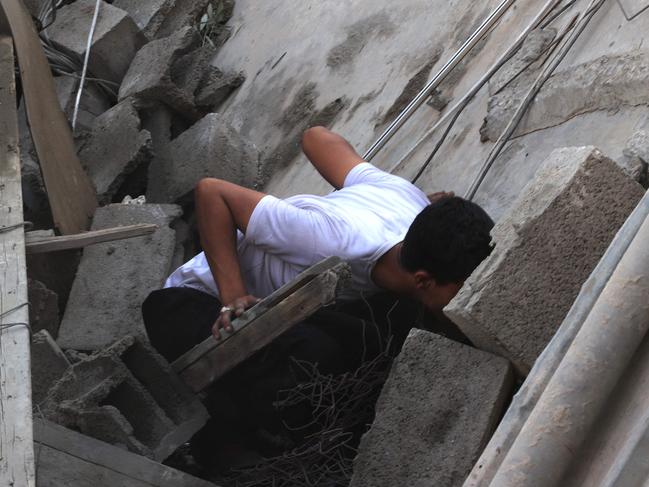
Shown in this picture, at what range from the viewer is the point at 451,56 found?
527 cm

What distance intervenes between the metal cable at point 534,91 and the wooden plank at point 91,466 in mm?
1495

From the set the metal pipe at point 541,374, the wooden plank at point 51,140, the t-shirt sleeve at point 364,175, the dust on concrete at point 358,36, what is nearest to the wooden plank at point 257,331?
the t-shirt sleeve at point 364,175

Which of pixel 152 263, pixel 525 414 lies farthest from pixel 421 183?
pixel 525 414

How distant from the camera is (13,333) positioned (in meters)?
3.50

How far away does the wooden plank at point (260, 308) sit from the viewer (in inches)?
145

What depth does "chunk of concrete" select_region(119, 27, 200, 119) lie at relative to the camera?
629 cm

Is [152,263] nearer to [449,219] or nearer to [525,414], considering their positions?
[449,219]

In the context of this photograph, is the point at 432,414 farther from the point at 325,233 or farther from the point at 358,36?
the point at 358,36

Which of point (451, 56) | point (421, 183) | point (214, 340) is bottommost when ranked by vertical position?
point (214, 340)

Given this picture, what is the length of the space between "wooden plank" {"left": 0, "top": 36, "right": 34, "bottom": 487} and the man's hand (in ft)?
1.99

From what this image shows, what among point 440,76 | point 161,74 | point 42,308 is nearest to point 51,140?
point 42,308

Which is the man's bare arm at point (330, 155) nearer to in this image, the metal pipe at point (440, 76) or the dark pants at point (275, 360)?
the metal pipe at point (440, 76)

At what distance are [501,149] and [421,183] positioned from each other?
1.62 ft

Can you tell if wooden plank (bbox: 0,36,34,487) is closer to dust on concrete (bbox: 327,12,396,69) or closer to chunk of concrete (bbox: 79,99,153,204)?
chunk of concrete (bbox: 79,99,153,204)
